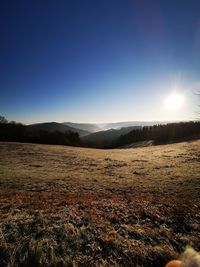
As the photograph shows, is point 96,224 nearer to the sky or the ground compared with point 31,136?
nearer to the ground

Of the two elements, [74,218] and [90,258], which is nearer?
[90,258]

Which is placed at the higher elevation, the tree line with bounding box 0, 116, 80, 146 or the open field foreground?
the tree line with bounding box 0, 116, 80, 146

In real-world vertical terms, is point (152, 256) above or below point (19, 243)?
below

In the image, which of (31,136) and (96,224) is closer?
(96,224)

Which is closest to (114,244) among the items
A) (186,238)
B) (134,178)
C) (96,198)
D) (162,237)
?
(162,237)

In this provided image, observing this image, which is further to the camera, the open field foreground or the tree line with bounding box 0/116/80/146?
the tree line with bounding box 0/116/80/146

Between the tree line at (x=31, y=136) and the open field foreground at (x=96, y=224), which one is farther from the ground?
the tree line at (x=31, y=136)

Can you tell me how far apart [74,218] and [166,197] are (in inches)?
231

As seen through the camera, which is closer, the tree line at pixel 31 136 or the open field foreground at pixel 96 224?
the open field foreground at pixel 96 224

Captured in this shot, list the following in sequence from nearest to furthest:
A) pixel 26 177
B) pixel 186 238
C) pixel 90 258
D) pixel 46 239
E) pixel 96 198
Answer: pixel 90 258 < pixel 46 239 < pixel 186 238 < pixel 96 198 < pixel 26 177

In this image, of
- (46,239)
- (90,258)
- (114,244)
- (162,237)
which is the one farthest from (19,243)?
(162,237)

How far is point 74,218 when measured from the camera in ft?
25.8

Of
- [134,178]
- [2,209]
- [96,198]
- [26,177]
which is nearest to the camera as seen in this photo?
[2,209]

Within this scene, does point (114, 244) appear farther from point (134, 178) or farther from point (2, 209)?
point (134, 178)
